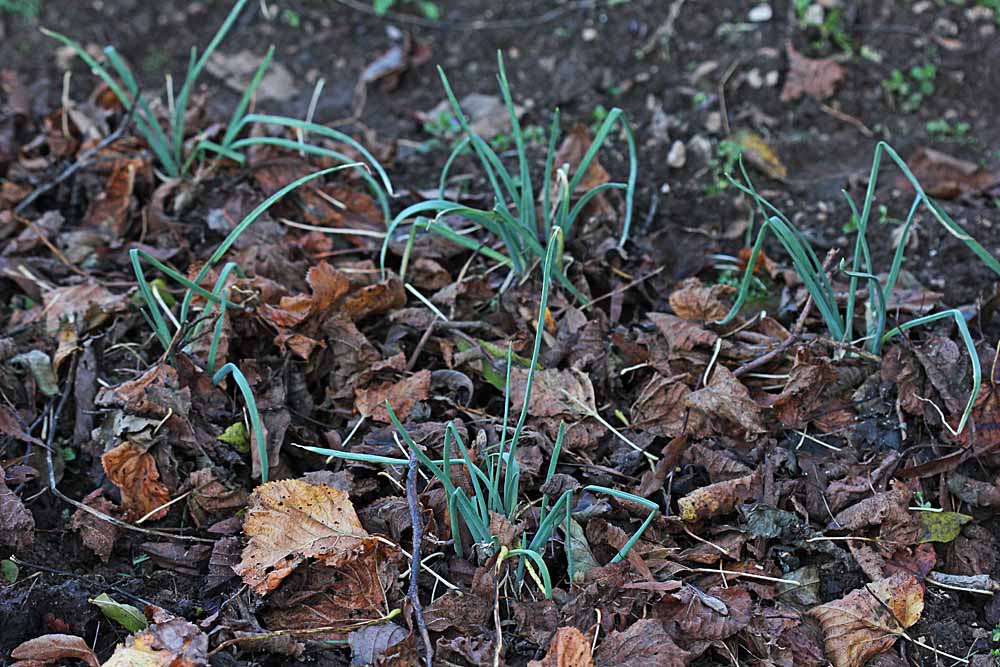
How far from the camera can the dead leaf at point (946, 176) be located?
2713 millimetres

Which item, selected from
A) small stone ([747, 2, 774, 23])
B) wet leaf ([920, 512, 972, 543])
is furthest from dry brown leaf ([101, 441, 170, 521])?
small stone ([747, 2, 774, 23])

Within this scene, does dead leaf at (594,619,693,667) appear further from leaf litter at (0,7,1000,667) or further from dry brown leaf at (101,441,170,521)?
dry brown leaf at (101,441,170,521)

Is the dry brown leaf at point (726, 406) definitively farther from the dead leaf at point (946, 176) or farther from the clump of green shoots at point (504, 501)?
the dead leaf at point (946, 176)

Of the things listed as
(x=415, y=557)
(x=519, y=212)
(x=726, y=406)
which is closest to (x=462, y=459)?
(x=415, y=557)

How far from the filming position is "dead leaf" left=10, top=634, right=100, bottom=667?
5.56 ft

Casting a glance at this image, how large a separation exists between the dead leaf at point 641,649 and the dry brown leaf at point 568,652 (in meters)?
0.05

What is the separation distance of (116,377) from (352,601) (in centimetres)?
85

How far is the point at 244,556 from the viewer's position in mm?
1841

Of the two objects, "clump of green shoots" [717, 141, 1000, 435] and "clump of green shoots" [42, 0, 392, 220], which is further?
"clump of green shoots" [42, 0, 392, 220]

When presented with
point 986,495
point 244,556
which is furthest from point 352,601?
point 986,495

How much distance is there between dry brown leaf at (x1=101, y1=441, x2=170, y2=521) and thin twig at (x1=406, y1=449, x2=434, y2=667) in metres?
0.56

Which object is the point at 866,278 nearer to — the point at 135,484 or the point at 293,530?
the point at 293,530

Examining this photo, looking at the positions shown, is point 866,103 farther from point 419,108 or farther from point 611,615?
point 611,615

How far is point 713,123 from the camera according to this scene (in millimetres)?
2920
